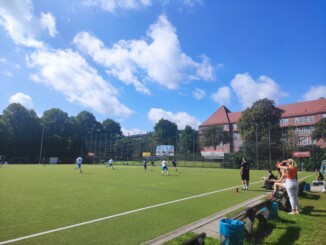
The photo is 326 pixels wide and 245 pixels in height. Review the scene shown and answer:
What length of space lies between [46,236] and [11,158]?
237ft

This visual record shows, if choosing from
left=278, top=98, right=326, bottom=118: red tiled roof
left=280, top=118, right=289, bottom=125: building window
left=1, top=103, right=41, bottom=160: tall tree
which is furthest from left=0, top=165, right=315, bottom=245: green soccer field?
left=280, top=118, right=289, bottom=125: building window

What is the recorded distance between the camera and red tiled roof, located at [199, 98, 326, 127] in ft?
263

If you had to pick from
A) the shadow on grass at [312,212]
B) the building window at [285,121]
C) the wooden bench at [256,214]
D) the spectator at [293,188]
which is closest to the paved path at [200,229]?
the wooden bench at [256,214]

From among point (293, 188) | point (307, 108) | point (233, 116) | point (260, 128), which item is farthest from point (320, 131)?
point (293, 188)

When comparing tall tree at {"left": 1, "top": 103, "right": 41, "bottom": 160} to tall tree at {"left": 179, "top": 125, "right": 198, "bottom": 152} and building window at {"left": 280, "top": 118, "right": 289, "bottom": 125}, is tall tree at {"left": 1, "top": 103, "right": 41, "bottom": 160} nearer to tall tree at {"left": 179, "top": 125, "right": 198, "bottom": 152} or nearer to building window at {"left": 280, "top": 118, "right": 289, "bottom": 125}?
tall tree at {"left": 179, "top": 125, "right": 198, "bottom": 152}

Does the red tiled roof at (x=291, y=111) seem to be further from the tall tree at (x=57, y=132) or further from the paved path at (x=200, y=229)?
the paved path at (x=200, y=229)

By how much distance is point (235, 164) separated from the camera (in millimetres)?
51000

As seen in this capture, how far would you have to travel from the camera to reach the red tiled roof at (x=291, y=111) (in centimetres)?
8025

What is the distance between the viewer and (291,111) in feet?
283

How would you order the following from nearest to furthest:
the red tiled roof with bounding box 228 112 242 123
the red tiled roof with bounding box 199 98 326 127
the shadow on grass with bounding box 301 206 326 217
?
the shadow on grass with bounding box 301 206 326 217
the red tiled roof with bounding box 199 98 326 127
the red tiled roof with bounding box 228 112 242 123

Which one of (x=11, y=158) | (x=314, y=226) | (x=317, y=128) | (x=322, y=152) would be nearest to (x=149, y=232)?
(x=314, y=226)

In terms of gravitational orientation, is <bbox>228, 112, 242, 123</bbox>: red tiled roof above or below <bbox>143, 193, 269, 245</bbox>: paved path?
above

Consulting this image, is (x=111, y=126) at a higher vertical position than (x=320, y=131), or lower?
higher

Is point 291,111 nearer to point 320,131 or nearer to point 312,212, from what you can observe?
point 320,131
